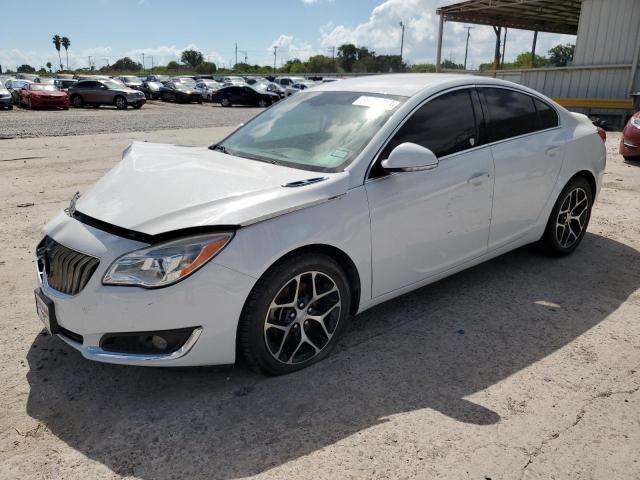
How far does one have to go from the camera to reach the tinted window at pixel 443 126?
3.52m

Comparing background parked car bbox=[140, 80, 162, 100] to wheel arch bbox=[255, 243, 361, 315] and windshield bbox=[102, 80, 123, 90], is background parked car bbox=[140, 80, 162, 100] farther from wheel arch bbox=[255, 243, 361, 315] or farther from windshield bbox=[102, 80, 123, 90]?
wheel arch bbox=[255, 243, 361, 315]

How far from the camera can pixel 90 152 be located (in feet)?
36.5

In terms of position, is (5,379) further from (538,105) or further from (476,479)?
(538,105)

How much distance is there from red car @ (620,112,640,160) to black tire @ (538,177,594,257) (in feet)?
18.8

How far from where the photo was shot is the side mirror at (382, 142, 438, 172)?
3154 millimetres

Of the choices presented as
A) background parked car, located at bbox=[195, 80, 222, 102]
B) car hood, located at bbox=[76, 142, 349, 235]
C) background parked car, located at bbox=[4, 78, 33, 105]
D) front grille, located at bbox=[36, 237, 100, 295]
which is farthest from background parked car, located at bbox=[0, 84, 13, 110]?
front grille, located at bbox=[36, 237, 100, 295]

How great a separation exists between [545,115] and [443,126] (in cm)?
142

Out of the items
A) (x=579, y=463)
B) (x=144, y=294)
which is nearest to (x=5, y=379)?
(x=144, y=294)

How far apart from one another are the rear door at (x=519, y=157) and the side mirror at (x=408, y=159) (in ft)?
3.33

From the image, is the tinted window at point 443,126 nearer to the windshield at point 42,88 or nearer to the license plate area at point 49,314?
the license plate area at point 49,314

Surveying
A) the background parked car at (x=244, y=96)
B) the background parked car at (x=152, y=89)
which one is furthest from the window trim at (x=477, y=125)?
the background parked car at (x=152, y=89)

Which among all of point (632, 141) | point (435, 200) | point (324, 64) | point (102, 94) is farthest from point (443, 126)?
point (324, 64)

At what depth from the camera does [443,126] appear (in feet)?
12.3

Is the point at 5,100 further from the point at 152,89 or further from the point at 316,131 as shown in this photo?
the point at 316,131
